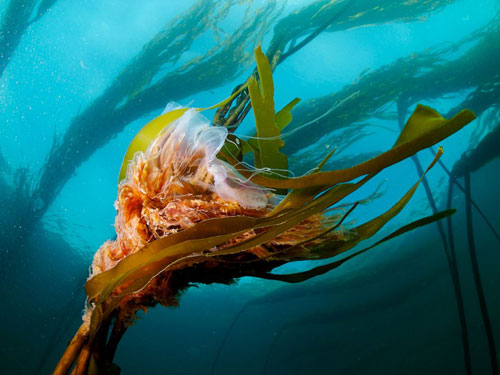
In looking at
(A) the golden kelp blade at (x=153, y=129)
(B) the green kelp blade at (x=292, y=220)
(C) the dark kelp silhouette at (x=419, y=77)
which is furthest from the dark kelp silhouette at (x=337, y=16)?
(B) the green kelp blade at (x=292, y=220)

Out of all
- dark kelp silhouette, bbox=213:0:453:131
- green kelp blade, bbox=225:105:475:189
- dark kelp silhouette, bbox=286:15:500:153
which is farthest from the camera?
dark kelp silhouette, bbox=286:15:500:153

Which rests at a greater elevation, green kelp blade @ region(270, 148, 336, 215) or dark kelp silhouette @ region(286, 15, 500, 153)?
dark kelp silhouette @ region(286, 15, 500, 153)

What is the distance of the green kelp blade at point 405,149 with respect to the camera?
0.70 metres

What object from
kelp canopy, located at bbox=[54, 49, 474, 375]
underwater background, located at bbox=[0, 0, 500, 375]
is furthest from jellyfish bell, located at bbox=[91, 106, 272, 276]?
underwater background, located at bbox=[0, 0, 500, 375]

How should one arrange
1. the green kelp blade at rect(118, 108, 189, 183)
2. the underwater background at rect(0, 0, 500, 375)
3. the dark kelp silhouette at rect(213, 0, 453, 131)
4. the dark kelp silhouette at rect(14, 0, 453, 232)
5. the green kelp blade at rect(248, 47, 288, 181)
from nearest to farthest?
1. the green kelp blade at rect(248, 47, 288, 181)
2. the green kelp blade at rect(118, 108, 189, 183)
3. the dark kelp silhouette at rect(213, 0, 453, 131)
4. the dark kelp silhouette at rect(14, 0, 453, 232)
5. the underwater background at rect(0, 0, 500, 375)

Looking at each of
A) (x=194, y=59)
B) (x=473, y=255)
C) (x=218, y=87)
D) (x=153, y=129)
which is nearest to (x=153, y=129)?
(x=153, y=129)

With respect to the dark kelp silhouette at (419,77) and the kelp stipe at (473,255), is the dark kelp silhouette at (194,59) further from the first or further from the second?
the kelp stipe at (473,255)

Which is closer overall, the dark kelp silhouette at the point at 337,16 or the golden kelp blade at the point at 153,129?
the golden kelp blade at the point at 153,129

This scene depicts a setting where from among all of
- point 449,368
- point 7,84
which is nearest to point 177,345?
point 449,368

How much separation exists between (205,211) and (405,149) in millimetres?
656

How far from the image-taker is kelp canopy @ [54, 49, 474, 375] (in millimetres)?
841

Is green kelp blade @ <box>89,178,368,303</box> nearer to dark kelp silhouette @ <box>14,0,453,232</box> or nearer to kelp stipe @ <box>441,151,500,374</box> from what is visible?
dark kelp silhouette @ <box>14,0,453,232</box>

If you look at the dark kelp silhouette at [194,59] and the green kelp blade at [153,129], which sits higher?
the dark kelp silhouette at [194,59]

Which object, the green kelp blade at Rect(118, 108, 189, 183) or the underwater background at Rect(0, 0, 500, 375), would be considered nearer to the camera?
the green kelp blade at Rect(118, 108, 189, 183)
